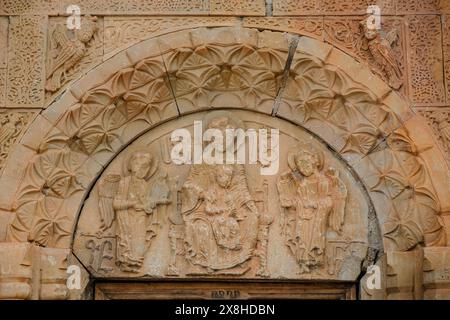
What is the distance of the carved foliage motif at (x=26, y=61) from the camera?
7406 mm

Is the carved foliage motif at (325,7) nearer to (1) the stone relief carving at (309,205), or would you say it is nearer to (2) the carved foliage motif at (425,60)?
(2) the carved foliage motif at (425,60)

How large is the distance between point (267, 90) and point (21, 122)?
1.72 m

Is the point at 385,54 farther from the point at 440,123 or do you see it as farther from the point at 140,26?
the point at 140,26

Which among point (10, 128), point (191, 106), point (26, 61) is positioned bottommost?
point (10, 128)

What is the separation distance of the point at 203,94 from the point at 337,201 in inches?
47.6

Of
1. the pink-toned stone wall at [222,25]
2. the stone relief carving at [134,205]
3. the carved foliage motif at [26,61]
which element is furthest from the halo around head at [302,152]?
the carved foliage motif at [26,61]

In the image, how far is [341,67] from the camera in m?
7.47

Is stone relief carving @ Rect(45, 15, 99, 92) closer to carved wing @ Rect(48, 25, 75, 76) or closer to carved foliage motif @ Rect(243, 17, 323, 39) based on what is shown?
carved wing @ Rect(48, 25, 75, 76)

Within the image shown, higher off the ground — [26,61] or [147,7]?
[147,7]

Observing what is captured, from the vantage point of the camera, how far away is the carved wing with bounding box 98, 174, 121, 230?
7.54 metres

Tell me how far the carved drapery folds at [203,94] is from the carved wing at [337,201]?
0.14 m

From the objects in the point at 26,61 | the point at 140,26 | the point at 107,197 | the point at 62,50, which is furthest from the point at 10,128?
the point at 140,26

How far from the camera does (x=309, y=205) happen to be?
7.50 m
